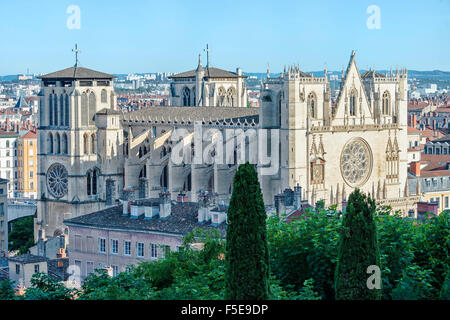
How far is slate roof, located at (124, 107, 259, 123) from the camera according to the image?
69.6 metres

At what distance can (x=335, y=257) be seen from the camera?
29.7m

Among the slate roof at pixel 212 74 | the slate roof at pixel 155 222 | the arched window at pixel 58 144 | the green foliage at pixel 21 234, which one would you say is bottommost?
the green foliage at pixel 21 234

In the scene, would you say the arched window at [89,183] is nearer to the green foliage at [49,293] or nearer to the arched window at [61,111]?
the arched window at [61,111]

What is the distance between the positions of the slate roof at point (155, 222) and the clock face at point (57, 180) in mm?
25619

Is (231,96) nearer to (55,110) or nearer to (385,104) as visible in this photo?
(55,110)

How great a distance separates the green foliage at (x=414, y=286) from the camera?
2594cm

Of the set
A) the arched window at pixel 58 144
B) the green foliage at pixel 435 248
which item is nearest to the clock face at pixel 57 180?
the arched window at pixel 58 144

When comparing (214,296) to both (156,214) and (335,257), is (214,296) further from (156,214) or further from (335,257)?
(156,214)

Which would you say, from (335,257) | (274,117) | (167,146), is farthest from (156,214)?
(167,146)

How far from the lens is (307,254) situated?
30969 mm

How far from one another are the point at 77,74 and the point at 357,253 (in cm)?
5062

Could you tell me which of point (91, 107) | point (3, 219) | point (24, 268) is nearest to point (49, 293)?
point (24, 268)

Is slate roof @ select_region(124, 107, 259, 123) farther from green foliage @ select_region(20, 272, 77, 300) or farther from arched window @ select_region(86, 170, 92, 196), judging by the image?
green foliage @ select_region(20, 272, 77, 300)

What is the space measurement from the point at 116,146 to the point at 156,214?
1112 inches
